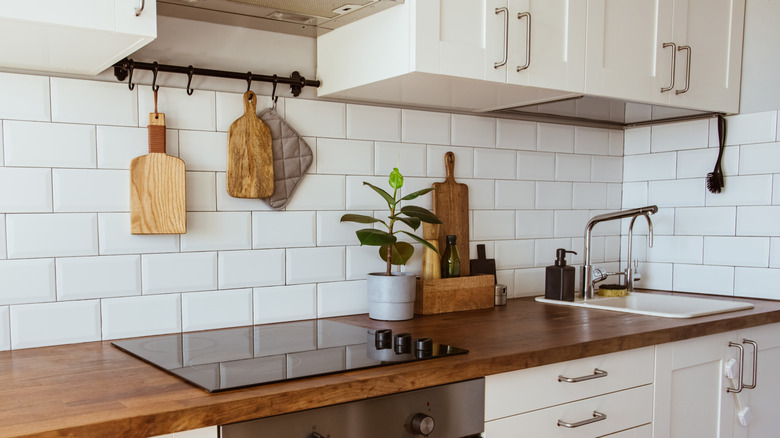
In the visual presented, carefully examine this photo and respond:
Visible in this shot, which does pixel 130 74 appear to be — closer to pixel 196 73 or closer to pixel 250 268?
pixel 196 73

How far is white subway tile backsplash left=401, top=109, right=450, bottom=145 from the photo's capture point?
2.15m

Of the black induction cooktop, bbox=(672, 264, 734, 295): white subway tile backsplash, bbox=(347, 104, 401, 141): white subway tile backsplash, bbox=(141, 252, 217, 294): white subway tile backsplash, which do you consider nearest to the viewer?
the black induction cooktop

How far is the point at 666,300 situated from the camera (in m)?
2.49

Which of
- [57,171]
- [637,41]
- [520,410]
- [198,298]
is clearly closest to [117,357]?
[198,298]

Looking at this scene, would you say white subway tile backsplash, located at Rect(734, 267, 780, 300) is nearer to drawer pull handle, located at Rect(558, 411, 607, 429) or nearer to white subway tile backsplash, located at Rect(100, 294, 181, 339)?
drawer pull handle, located at Rect(558, 411, 607, 429)

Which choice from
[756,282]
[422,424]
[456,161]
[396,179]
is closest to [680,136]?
[756,282]

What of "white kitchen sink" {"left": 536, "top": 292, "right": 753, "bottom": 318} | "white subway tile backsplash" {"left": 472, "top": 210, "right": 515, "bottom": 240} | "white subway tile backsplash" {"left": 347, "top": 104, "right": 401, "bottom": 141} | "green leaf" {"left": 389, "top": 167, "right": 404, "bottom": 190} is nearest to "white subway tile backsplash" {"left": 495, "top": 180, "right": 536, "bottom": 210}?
"white subway tile backsplash" {"left": 472, "top": 210, "right": 515, "bottom": 240}

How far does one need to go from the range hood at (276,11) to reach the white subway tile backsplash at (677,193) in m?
1.53

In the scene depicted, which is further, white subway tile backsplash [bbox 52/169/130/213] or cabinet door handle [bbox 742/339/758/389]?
cabinet door handle [bbox 742/339/758/389]

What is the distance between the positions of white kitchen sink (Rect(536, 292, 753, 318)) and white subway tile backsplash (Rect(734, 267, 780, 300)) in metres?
0.16

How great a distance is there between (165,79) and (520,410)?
46.4 inches

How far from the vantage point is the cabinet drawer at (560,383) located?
1498 millimetres

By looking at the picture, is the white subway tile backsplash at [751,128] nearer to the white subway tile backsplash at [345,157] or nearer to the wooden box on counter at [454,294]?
the wooden box on counter at [454,294]

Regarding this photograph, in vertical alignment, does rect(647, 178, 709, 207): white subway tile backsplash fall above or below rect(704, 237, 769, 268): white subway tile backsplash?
above
